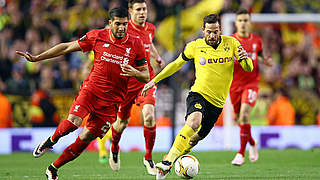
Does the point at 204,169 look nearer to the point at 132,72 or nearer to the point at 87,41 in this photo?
the point at 132,72

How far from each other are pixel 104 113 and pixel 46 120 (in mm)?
8375

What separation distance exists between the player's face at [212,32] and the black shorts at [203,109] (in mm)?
807

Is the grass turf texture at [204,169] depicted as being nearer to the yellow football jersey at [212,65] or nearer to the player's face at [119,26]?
the yellow football jersey at [212,65]

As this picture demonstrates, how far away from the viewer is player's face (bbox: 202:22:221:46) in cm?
824

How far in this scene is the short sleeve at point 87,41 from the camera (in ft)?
A: 25.7

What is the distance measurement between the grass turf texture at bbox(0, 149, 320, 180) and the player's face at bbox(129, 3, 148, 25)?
2577 mm

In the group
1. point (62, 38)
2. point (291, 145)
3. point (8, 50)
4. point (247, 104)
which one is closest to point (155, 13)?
point (62, 38)

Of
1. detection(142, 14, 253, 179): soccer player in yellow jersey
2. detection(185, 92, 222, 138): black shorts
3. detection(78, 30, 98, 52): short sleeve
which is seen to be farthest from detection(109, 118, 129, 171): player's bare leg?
detection(78, 30, 98, 52): short sleeve

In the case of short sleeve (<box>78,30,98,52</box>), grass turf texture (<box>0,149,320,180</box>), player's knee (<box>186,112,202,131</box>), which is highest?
short sleeve (<box>78,30,98,52</box>)

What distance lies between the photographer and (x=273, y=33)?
19.7 m

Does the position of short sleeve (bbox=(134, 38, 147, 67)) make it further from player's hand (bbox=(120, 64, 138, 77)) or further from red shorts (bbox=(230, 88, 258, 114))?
red shorts (bbox=(230, 88, 258, 114))

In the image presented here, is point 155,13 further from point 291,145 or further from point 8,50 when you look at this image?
point 291,145

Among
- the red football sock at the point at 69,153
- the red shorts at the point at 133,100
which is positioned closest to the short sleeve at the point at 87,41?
the red football sock at the point at 69,153

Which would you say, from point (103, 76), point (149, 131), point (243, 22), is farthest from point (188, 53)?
point (243, 22)
